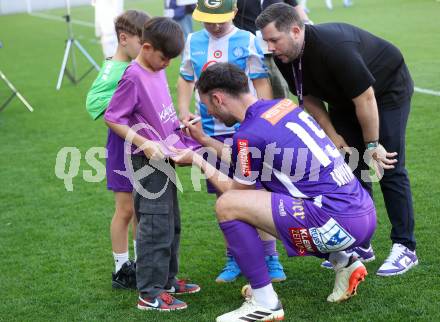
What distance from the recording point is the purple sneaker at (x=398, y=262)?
4492 millimetres

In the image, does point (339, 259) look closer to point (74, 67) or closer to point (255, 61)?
point (255, 61)

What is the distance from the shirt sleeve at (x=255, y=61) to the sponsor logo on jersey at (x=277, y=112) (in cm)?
72

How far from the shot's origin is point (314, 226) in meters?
3.86

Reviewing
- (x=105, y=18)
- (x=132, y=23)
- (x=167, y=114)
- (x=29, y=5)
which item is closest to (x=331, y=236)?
(x=167, y=114)

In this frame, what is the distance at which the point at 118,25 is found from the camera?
4395 mm

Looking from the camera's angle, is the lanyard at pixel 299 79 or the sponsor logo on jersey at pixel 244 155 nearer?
the sponsor logo on jersey at pixel 244 155

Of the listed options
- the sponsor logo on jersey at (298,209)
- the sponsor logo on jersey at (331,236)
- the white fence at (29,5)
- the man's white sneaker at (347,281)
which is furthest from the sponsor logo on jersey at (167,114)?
the white fence at (29,5)

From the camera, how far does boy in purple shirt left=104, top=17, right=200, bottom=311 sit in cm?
409

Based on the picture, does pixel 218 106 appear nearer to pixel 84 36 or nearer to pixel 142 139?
pixel 142 139

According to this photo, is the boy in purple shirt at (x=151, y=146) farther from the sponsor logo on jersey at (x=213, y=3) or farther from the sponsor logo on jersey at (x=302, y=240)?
the sponsor logo on jersey at (x=302, y=240)

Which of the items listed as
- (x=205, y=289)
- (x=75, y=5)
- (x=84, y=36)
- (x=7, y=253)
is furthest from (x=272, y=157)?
(x=75, y=5)

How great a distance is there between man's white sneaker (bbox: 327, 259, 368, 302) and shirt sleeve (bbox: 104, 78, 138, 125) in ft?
4.68

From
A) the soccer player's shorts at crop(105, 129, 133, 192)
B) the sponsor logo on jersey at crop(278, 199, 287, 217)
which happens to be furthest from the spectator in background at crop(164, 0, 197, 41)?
the sponsor logo on jersey at crop(278, 199, 287, 217)

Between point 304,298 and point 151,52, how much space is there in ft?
5.21
